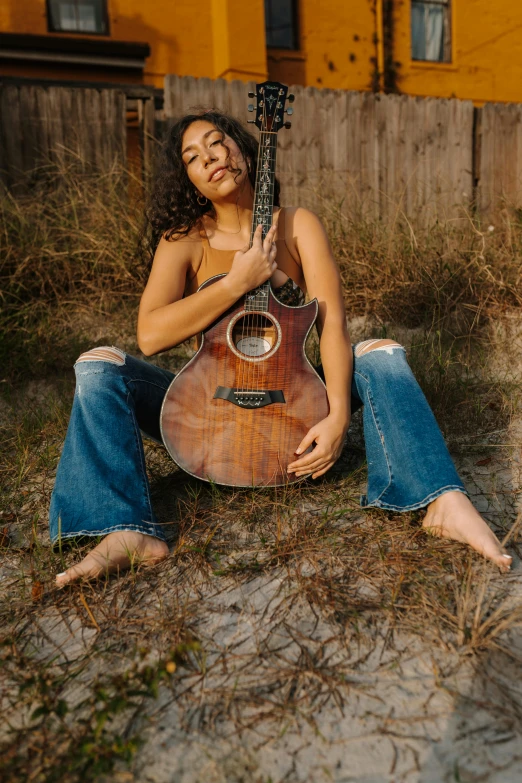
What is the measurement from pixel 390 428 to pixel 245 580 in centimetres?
70

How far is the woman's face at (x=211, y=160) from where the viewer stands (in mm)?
2506

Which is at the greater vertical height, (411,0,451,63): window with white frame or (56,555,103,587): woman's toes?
(411,0,451,63): window with white frame

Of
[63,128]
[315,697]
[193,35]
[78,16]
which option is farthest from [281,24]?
[315,697]

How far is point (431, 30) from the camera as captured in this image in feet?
33.5

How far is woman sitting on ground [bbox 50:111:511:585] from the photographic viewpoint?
82.1 inches

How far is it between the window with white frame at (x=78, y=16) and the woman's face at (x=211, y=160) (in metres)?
7.28

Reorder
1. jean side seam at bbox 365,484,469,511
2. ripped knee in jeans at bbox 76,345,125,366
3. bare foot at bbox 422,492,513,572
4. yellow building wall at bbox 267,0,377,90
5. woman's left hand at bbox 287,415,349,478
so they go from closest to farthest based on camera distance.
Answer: bare foot at bbox 422,492,513,572 → jean side seam at bbox 365,484,469,511 → woman's left hand at bbox 287,415,349,478 → ripped knee in jeans at bbox 76,345,125,366 → yellow building wall at bbox 267,0,377,90

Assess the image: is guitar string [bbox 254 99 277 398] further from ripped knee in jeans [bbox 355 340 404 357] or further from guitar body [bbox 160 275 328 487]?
ripped knee in jeans [bbox 355 340 404 357]

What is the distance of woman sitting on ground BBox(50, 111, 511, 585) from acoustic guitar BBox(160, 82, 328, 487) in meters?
0.06

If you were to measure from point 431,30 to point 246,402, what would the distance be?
33.0 feet

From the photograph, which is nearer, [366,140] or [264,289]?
[264,289]

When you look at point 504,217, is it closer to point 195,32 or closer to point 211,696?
point 211,696

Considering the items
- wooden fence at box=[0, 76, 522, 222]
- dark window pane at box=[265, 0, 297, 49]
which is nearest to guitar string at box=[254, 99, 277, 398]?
wooden fence at box=[0, 76, 522, 222]

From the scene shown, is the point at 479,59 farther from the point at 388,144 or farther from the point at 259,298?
the point at 259,298
